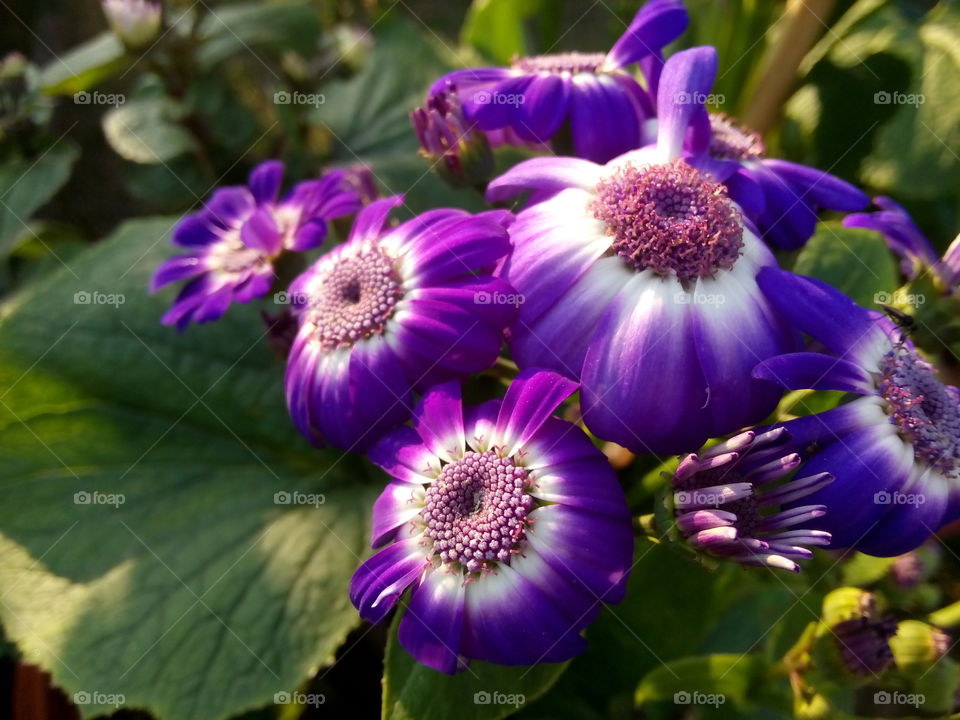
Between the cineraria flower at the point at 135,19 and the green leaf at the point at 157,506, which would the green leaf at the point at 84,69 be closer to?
the cineraria flower at the point at 135,19

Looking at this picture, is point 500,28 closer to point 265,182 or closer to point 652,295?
point 265,182

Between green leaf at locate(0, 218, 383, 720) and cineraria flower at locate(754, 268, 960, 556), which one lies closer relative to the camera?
cineraria flower at locate(754, 268, 960, 556)

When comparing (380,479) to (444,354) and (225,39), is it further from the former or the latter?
(225,39)

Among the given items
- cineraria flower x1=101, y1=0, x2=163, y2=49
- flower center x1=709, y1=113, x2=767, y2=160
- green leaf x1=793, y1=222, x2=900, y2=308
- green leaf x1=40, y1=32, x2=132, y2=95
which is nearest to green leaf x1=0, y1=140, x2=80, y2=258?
green leaf x1=40, y1=32, x2=132, y2=95

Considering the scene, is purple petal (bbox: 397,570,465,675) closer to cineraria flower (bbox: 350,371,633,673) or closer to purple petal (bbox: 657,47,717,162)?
cineraria flower (bbox: 350,371,633,673)

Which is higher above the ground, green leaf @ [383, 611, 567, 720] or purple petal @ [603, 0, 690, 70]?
purple petal @ [603, 0, 690, 70]

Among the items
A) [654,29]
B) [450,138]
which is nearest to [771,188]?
[654,29]

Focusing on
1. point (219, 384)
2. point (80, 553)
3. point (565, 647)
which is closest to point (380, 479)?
point (219, 384)
